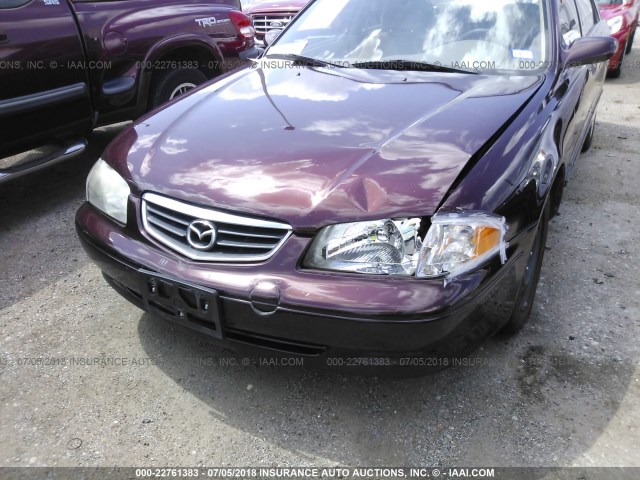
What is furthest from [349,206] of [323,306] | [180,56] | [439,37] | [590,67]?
[180,56]

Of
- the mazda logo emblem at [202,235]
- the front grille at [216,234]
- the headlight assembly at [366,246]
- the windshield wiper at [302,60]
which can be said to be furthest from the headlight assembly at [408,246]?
the windshield wiper at [302,60]

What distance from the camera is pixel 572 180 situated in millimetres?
4477

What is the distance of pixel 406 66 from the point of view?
2.94 m

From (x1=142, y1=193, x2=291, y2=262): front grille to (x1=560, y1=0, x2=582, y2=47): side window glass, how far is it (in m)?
2.14

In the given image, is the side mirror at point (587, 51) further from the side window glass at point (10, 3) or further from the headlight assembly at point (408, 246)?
the side window glass at point (10, 3)

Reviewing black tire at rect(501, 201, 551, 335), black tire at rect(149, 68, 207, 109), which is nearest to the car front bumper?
black tire at rect(501, 201, 551, 335)

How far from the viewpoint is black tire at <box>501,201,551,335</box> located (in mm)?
2479

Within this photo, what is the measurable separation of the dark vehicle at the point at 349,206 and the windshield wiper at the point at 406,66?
1 centimetres

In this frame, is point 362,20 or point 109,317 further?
point 362,20

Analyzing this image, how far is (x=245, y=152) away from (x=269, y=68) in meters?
1.16

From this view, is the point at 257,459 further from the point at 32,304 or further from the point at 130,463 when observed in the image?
the point at 32,304

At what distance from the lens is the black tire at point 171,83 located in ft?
14.9

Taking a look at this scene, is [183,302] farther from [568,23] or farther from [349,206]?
[568,23]

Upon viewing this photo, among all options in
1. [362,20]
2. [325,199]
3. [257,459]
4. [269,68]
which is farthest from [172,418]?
[362,20]
